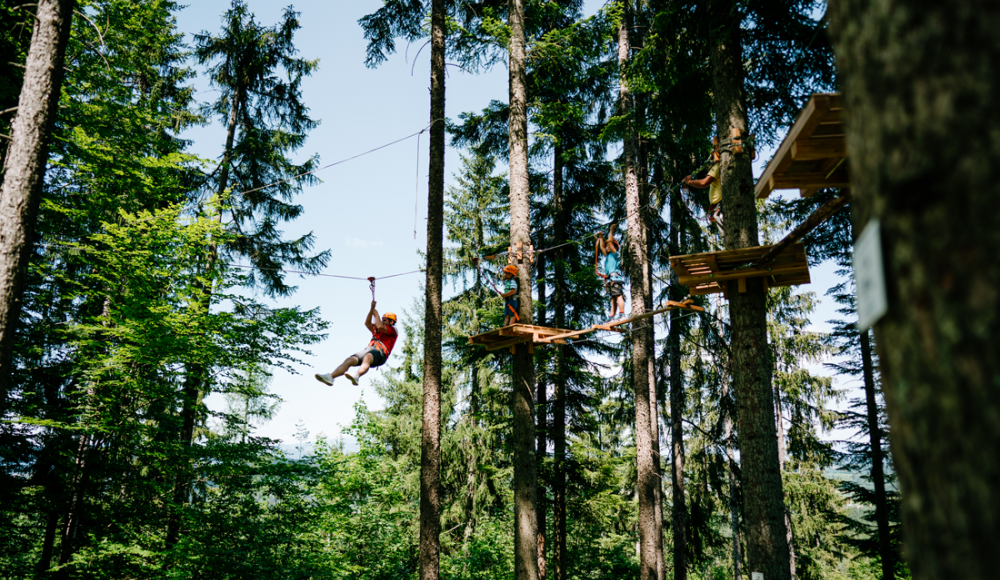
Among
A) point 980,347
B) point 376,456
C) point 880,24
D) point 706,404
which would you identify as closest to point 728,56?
point 880,24

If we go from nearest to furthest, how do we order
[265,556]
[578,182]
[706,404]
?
1. [265,556]
2. [578,182]
3. [706,404]

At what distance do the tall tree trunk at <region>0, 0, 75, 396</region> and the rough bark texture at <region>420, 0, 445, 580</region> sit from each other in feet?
15.4

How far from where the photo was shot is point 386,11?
36.1ft

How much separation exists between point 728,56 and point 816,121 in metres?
2.70

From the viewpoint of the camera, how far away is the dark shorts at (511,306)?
8820 mm

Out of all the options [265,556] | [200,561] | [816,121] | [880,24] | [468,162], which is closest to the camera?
[880,24]

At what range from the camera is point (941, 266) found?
0.90m

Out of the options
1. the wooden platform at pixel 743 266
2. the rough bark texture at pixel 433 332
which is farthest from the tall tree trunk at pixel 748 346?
the rough bark texture at pixel 433 332

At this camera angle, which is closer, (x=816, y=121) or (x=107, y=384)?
(x=816, y=121)

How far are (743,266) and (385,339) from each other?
5238mm

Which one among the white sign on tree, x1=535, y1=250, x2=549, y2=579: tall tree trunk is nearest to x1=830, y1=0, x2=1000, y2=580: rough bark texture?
the white sign on tree

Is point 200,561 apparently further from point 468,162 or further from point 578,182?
point 468,162

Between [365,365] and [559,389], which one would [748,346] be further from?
[559,389]

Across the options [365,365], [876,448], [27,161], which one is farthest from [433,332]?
[876,448]
